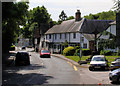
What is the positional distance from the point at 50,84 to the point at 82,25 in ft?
133

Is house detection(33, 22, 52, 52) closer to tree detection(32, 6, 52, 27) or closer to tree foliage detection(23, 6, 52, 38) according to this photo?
tree foliage detection(23, 6, 52, 38)

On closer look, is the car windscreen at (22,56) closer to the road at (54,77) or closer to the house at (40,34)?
the road at (54,77)

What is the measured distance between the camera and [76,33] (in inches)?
2121

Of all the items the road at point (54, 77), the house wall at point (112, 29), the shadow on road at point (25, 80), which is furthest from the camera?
the house wall at point (112, 29)

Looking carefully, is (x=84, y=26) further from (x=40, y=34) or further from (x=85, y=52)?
(x=40, y=34)

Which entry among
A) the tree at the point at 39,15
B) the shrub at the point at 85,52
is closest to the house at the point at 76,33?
the shrub at the point at 85,52

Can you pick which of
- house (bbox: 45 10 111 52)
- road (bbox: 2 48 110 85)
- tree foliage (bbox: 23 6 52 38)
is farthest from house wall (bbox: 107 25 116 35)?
tree foliage (bbox: 23 6 52 38)

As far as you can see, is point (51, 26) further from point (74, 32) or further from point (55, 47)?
point (74, 32)

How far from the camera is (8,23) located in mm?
27016

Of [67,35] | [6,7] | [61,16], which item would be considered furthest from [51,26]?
[6,7]

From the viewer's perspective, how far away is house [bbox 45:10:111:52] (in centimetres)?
5094


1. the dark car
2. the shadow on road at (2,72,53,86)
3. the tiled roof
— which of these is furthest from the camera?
the tiled roof

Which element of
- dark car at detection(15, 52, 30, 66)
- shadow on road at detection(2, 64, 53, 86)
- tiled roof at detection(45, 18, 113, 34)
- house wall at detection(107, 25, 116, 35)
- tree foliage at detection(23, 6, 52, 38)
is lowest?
shadow on road at detection(2, 64, 53, 86)

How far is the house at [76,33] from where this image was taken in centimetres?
5094
